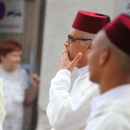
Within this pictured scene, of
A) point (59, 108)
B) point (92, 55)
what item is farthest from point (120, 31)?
point (59, 108)

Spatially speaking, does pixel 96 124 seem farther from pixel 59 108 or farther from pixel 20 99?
pixel 20 99

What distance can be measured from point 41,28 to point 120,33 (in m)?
4.45

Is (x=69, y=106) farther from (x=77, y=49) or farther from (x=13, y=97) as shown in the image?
(x=13, y=97)

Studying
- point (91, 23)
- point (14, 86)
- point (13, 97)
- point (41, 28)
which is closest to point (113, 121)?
point (91, 23)

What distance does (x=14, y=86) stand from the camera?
582cm

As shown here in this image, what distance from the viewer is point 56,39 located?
5.39 metres

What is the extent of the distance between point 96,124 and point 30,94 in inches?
162

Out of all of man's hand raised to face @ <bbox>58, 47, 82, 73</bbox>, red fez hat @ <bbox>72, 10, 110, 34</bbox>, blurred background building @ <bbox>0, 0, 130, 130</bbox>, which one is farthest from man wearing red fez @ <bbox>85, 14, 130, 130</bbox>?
blurred background building @ <bbox>0, 0, 130, 130</bbox>

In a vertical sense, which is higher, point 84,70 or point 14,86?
point 84,70

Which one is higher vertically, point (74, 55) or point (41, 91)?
point (74, 55)

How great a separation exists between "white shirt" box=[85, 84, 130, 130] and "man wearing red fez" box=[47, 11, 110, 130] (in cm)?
69

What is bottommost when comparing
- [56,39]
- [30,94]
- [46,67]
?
[30,94]

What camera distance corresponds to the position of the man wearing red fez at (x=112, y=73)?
1.99 meters

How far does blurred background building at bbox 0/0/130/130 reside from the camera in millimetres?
5190
